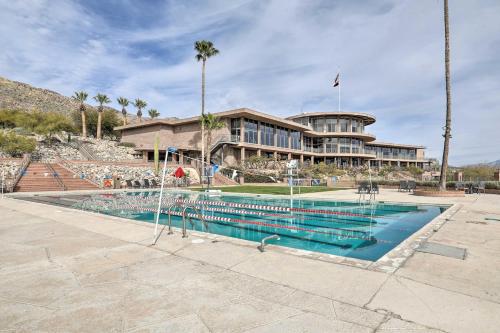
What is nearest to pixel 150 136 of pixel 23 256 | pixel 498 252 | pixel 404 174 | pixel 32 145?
pixel 32 145

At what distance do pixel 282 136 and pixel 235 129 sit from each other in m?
10.7

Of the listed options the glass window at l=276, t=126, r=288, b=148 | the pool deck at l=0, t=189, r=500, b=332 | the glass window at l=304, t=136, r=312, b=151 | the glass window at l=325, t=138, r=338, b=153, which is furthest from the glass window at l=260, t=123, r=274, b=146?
the pool deck at l=0, t=189, r=500, b=332

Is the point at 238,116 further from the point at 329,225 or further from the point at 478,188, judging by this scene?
the point at 329,225

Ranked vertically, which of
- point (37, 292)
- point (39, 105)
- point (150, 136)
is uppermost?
point (39, 105)

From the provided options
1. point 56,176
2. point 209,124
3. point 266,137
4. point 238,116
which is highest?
point 238,116

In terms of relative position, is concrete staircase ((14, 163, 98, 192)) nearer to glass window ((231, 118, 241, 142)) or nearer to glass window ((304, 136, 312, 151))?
glass window ((231, 118, 241, 142))

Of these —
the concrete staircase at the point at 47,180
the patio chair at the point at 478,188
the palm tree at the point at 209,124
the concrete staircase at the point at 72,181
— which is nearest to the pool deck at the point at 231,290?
the patio chair at the point at 478,188

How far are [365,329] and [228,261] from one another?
9.33 ft

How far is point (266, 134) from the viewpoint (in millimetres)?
48906

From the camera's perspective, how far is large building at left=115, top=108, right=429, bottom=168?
45.1 m

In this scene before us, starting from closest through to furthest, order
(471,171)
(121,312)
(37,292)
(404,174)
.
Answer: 1. (121,312)
2. (37,292)
3. (471,171)
4. (404,174)

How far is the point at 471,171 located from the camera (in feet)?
139

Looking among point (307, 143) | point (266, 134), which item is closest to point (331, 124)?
point (307, 143)

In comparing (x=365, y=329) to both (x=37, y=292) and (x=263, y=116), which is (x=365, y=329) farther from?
(x=263, y=116)
